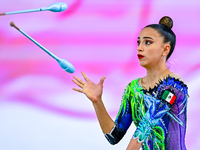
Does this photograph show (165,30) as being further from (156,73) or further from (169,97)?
(169,97)

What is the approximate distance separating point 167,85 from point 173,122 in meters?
0.17

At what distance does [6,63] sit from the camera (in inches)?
102

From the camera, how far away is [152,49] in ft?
5.43

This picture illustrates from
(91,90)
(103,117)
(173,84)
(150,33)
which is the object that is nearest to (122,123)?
(103,117)

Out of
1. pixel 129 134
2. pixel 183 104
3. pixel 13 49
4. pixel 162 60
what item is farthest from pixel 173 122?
pixel 13 49

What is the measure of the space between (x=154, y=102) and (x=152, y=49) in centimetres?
25

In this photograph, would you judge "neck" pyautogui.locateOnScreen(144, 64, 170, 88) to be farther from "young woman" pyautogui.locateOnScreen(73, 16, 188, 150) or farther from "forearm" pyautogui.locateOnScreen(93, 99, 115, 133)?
"forearm" pyautogui.locateOnScreen(93, 99, 115, 133)

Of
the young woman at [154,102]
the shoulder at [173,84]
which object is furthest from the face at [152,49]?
the shoulder at [173,84]

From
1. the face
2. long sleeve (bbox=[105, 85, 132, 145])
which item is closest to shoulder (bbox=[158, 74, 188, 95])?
the face

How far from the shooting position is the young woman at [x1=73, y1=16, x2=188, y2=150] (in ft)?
5.20

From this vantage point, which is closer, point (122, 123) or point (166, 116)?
point (166, 116)

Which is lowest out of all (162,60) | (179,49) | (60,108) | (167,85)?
(167,85)

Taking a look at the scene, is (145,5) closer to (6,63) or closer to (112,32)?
(112,32)

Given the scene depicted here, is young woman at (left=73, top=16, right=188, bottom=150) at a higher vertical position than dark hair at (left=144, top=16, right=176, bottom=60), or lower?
lower
